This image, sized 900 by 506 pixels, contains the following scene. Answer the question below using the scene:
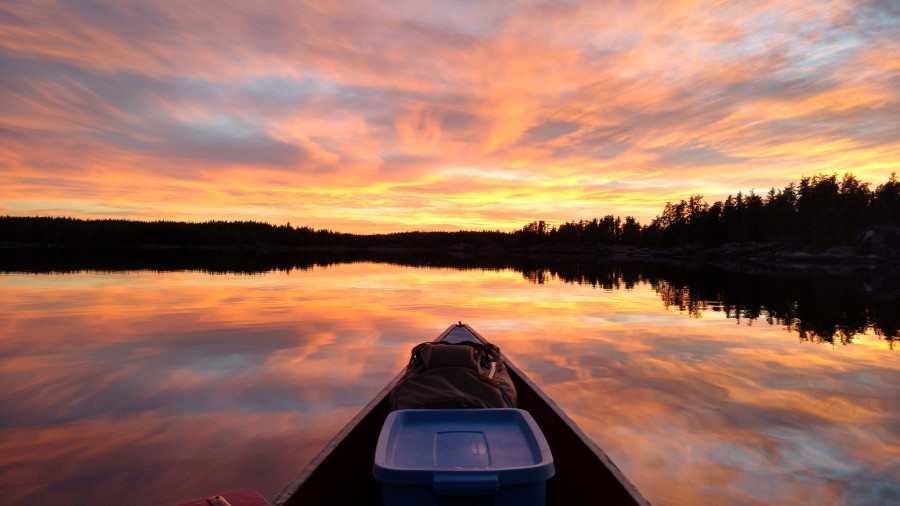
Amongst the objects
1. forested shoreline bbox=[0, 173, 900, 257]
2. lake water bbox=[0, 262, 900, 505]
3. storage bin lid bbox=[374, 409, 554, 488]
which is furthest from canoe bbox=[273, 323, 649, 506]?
forested shoreline bbox=[0, 173, 900, 257]

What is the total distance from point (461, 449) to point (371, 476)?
1724 millimetres

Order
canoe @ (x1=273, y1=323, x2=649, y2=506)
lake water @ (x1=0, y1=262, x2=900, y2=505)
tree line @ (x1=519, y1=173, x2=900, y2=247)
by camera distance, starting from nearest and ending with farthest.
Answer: canoe @ (x1=273, y1=323, x2=649, y2=506)
lake water @ (x1=0, y1=262, x2=900, y2=505)
tree line @ (x1=519, y1=173, x2=900, y2=247)

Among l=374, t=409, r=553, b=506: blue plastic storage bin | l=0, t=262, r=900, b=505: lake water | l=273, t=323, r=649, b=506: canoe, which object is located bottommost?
l=0, t=262, r=900, b=505: lake water

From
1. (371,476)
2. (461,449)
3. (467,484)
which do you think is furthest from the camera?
(371,476)

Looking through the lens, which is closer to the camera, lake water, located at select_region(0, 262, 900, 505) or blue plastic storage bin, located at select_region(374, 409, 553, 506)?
blue plastic storage bin, located at select_region(374, 409, 553, 506)

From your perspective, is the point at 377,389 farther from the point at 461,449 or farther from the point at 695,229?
the point at 695,229

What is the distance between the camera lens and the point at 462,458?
11.2ft

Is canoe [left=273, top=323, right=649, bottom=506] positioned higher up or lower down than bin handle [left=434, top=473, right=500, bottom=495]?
lower down

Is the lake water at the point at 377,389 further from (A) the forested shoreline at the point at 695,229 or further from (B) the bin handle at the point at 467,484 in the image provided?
(A) the forested shoreline at the point at 695,229

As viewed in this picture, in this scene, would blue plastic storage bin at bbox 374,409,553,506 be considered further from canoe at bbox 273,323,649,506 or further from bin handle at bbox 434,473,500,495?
canoe at bbox 273,323,649,506

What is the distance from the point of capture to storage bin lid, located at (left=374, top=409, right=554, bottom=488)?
3.01 metres

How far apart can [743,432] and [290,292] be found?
24.9 metres

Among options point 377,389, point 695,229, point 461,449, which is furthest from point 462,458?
point 695,229

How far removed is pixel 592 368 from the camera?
1119cm
